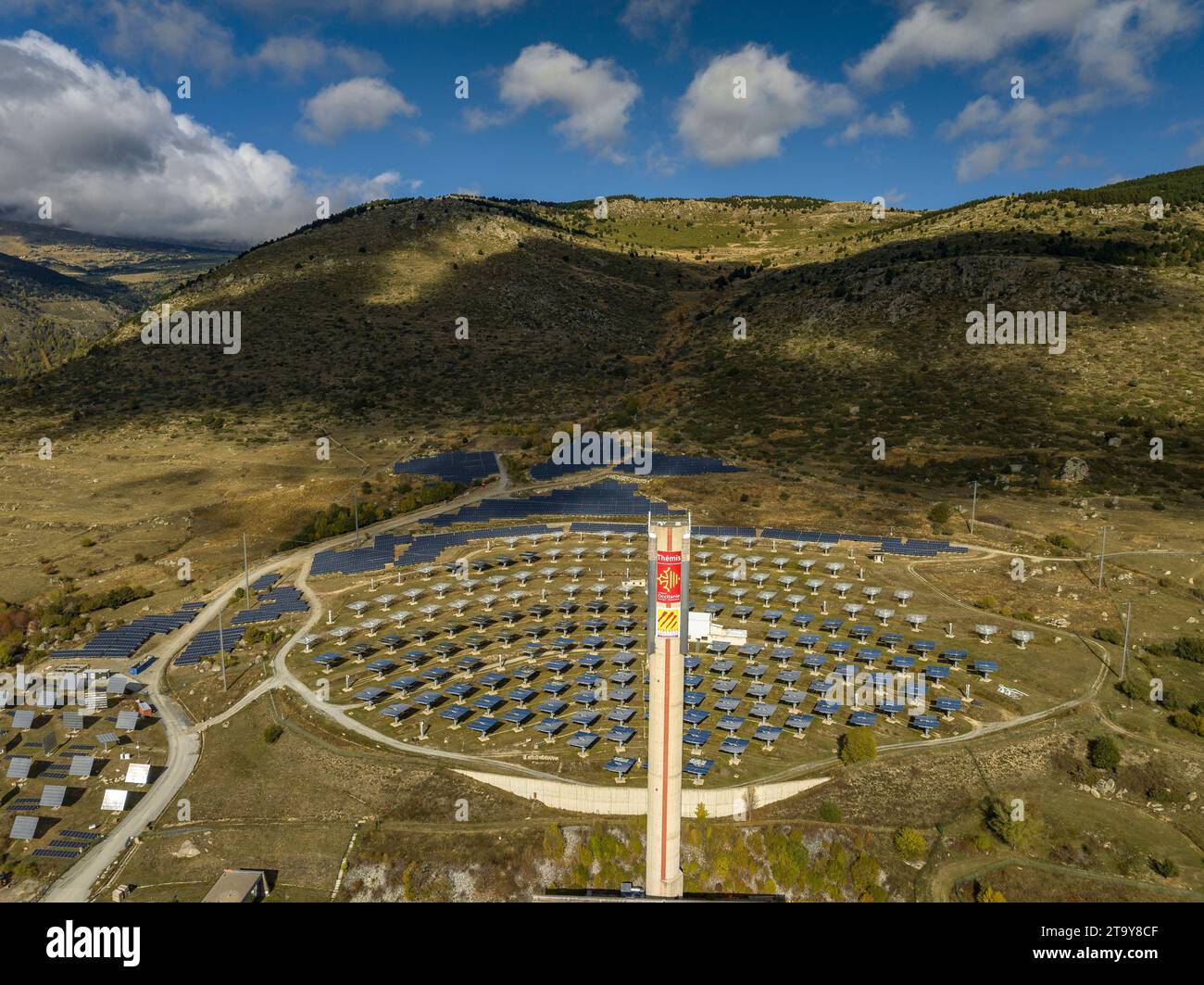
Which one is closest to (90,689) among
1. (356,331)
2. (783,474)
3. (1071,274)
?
(783,474)

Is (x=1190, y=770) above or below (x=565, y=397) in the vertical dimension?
below

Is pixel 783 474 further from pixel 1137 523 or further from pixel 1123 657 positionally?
pixel 1123 657

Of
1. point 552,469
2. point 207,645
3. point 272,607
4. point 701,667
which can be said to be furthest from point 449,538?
point 701,667

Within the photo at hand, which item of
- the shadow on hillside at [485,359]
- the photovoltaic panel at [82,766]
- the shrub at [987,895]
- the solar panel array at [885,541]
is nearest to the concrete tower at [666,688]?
the shrub at [987,895]

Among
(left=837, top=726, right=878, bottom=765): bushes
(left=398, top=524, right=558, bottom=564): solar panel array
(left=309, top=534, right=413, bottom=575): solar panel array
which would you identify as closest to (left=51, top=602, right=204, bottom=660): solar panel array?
(left=309, top=534, right=413, bottom=575): solar panel array

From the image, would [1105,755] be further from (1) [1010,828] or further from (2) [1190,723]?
(1) [1010,828]

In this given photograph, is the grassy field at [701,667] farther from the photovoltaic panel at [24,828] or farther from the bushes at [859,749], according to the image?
the photovoltaic panel at [24,828]
